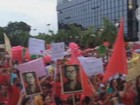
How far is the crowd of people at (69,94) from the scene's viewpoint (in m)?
6.72

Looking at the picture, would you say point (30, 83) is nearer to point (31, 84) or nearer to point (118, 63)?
point (31, 84)

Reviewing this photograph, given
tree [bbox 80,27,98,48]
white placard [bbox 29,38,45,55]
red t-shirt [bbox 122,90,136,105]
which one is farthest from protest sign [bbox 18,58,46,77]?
tree [bbox 80,27,98,48]

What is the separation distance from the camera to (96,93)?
23.8ft

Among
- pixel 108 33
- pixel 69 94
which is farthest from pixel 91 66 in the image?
pixel 108 33

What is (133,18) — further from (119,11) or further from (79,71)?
(79,71)

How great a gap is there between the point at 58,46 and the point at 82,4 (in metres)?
76.9

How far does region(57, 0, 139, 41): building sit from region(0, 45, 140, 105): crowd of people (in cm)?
5599

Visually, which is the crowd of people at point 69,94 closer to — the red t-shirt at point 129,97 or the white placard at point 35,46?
the red t-shirt at point 129,97

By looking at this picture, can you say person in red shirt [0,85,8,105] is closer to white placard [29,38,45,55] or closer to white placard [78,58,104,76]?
white placard [78,58,104,76]

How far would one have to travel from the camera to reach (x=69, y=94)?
6.95 meters

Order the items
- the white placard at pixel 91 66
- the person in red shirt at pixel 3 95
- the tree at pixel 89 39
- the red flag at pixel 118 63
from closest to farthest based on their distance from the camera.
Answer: the red flag at pixel 118 63 < the person in red shirt at pixel 3 95 < the white placard at pixel 91 66 < the tree at pixel 89 39

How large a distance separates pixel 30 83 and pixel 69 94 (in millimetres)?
621

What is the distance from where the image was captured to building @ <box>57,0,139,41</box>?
218 ft

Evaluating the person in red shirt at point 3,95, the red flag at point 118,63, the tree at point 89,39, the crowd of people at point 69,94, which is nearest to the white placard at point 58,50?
the crowd of people at point 69,94
